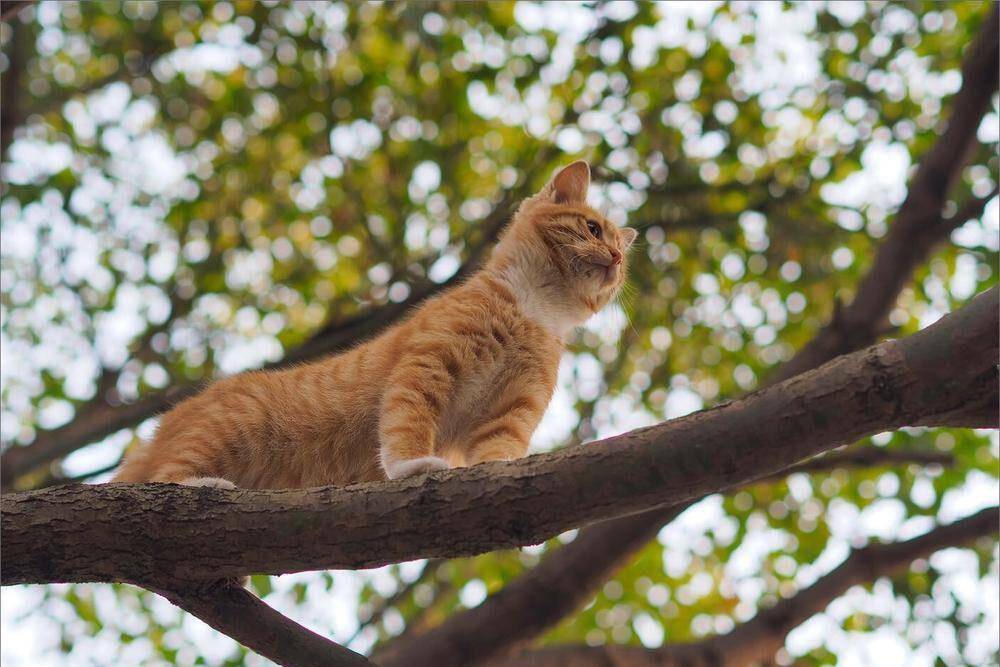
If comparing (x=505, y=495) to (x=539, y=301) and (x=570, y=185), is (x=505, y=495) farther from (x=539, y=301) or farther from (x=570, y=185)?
(x=570, y=185)

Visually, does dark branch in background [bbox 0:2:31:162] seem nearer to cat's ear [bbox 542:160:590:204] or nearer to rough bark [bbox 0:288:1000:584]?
cat's ear [bbox 542:160:590:204]

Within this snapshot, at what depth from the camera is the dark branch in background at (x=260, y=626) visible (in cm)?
329

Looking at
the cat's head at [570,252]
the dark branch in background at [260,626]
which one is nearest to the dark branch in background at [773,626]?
the cat's head at [570,252]

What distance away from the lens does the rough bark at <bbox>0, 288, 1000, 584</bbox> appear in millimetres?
2562

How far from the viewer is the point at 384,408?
4.17 metres

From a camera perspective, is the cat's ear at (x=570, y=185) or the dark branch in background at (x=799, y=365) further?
the cat's ear at (x=570, y=185)

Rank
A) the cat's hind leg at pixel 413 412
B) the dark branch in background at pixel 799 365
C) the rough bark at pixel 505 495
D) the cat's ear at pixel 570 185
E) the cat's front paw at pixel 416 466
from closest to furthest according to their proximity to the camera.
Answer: the rough bark at pixel 505 495 < the cat's front paw at pixel 416 466 < the cat's hind leg at pixel 413 412 < the dark branch in background at pixel 799 365 < the cat's ear at pixel 570 185

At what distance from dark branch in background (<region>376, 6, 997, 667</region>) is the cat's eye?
4.86 ft

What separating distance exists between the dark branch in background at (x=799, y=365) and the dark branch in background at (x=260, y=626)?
2067 millimetres

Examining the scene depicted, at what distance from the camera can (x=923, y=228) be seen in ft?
Answer: 19.4

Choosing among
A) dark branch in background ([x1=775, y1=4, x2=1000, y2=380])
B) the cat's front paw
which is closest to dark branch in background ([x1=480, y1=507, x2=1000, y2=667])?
dark branch in background ([x1=775, y1=4, x2=1000, y2=380])

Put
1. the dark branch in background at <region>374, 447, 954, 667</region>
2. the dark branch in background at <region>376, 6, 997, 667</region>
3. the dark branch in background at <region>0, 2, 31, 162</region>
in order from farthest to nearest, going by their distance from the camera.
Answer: the dark branch in background at <region>0, 2, 31, 162</region> → the dark branch in background at <region>376, 6, 997, 667</region> → the dark branch in background at <region>374, 447, 954, 667</region>

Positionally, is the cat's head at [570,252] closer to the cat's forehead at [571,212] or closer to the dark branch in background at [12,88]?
the cat's forehead at [571,212]

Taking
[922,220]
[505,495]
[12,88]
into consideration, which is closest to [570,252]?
[922,220]
